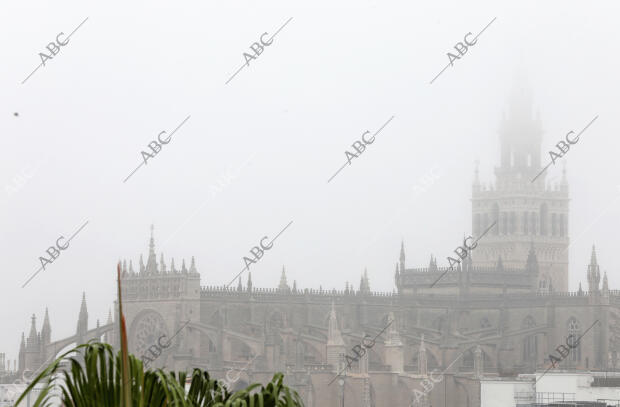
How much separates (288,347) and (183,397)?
251ft

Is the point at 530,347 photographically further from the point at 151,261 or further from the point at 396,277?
the point at 151,261

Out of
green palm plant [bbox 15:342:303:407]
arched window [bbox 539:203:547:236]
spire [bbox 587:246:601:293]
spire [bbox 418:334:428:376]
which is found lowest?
spire [bbox 418:334:428:376]

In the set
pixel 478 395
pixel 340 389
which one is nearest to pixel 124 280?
pixel 340 389

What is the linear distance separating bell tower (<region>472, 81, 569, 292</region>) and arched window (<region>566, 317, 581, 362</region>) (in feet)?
84.4

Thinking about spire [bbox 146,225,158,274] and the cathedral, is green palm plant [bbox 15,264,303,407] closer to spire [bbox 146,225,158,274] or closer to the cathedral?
the cathedral

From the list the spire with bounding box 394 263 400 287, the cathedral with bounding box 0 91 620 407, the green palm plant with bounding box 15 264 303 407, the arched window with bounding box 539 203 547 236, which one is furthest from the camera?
the arched window with bounding box 539 203 547 236

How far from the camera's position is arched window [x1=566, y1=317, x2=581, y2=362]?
312ft

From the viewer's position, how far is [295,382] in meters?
79.4

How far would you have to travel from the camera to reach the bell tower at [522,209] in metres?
124

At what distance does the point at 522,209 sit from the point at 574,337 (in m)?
30.7

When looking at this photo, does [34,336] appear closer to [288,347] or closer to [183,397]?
[288,347]

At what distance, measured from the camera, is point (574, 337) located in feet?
313

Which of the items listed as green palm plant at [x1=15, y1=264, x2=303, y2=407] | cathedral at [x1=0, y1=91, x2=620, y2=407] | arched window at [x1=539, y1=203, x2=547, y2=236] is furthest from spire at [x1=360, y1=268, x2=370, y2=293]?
green palm plant at [x1=15, y1=264, x2=303, y2=407]

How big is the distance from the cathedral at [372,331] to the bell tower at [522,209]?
8.21m
